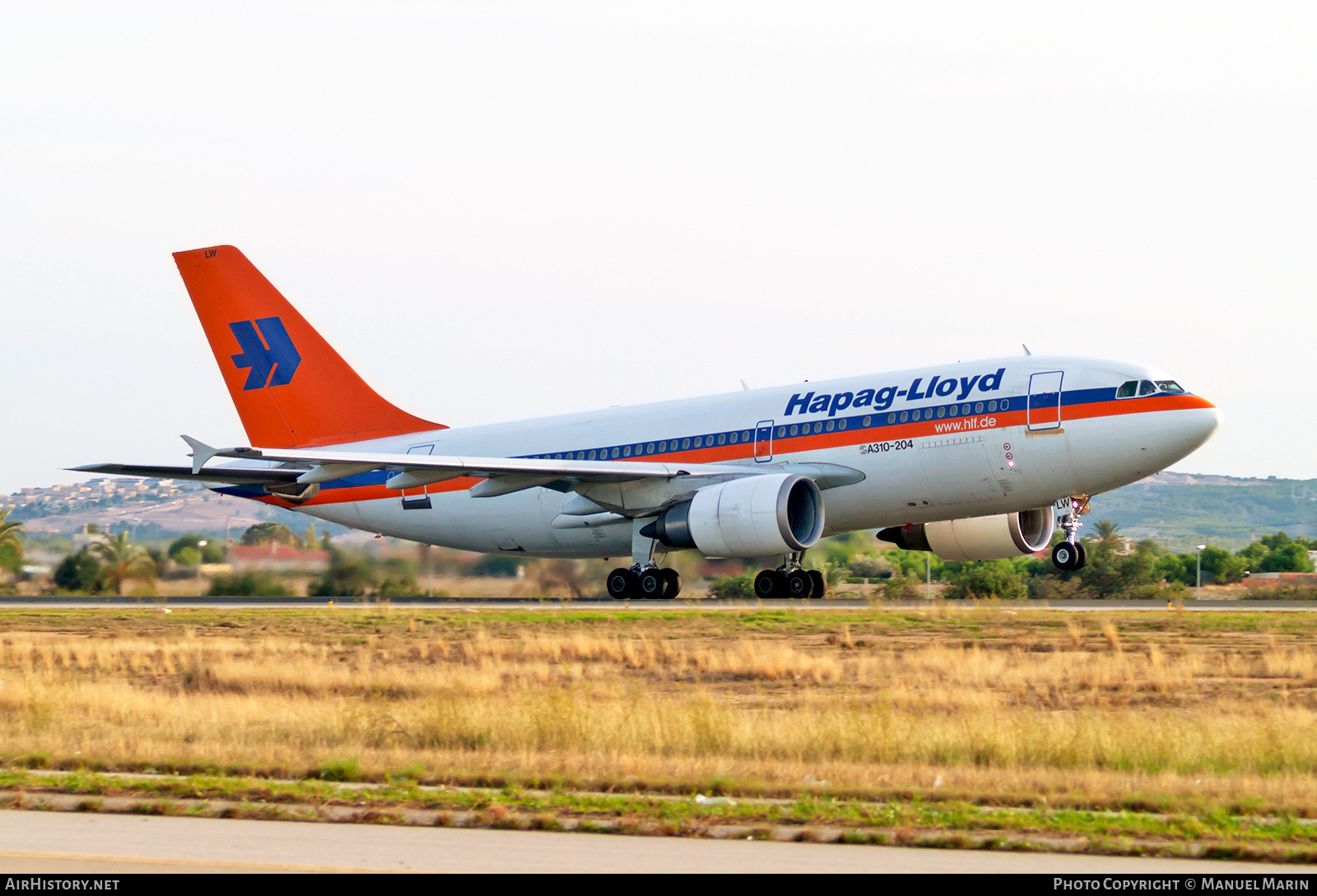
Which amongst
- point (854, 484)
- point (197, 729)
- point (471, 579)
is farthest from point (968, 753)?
point (471, 579)

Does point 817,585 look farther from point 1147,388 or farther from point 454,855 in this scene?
point 454,855

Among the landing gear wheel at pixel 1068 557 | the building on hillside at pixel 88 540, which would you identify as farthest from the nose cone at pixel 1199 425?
the building on hillside at pixel 88 540

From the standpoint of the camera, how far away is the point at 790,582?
30547 mm

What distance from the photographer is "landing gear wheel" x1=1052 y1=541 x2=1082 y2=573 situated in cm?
2850

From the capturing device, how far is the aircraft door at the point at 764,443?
99.2ft

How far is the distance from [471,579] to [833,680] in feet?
61.0

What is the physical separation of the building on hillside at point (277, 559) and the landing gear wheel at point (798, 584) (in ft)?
36.5

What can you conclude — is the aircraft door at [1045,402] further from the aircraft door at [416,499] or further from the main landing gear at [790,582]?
the aircraft door at [416,499]

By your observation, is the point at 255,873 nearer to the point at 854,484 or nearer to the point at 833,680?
the point at 833,680

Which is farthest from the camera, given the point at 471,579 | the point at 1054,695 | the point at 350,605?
the point at 471,579

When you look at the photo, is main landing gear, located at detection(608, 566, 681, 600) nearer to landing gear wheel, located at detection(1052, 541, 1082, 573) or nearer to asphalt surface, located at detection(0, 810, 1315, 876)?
landing gear wheel, located at detection(1052, 541, 1082, 573)

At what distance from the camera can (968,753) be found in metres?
12.0

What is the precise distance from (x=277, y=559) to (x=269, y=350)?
17.7ft

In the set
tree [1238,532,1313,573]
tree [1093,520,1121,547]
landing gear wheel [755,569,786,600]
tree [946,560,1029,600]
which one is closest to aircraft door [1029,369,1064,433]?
landing gear wheel [755,569,786,600]
